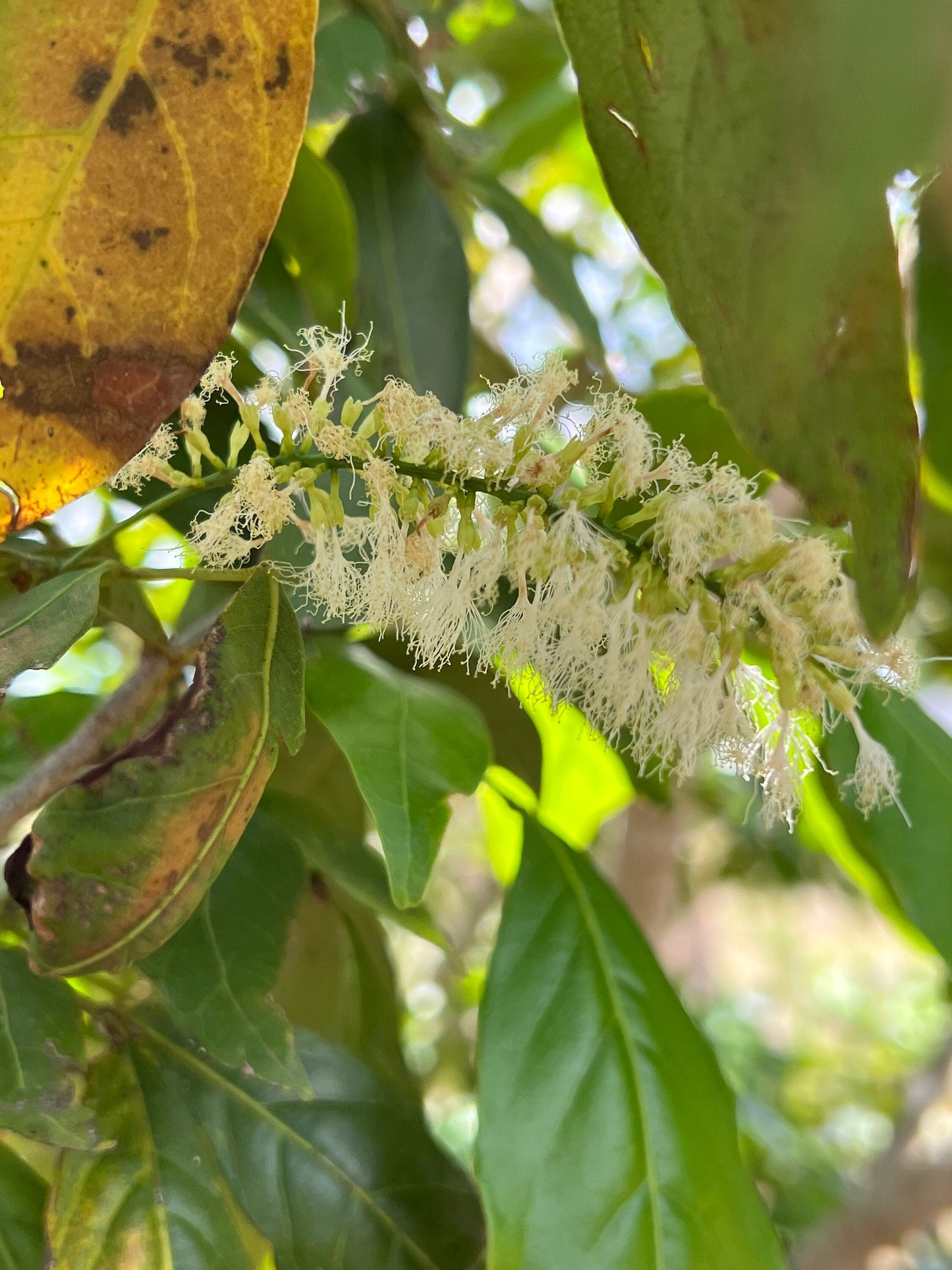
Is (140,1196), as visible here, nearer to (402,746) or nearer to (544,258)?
(402,746)

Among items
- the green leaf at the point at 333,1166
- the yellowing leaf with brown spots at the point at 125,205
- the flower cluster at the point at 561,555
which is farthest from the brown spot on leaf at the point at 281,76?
the green leaf at the point at 333,1166

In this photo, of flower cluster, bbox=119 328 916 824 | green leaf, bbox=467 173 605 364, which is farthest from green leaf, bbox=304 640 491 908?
green leaf, bbox=467 173 605 364

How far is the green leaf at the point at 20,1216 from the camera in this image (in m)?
0.52

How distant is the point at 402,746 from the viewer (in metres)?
0.47

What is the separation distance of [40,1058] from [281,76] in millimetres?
426

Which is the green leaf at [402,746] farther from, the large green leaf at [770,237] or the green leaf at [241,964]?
the large green leaf at [770,237]

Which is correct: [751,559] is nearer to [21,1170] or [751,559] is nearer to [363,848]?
[363,848]

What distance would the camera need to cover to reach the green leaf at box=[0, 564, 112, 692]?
388 millimetres

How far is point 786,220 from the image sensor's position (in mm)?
259

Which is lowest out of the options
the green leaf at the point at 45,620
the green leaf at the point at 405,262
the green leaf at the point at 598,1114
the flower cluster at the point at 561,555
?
the green leaf at the point at 598,1114

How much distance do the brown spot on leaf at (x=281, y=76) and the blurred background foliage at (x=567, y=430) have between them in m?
0.21

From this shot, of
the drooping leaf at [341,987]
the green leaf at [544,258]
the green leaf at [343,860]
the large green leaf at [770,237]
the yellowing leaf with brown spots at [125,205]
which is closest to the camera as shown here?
the large green leaf at [770,237]

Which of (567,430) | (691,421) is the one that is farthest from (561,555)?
(691,421)

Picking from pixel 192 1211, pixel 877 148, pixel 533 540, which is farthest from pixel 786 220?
pixel 192 1211
